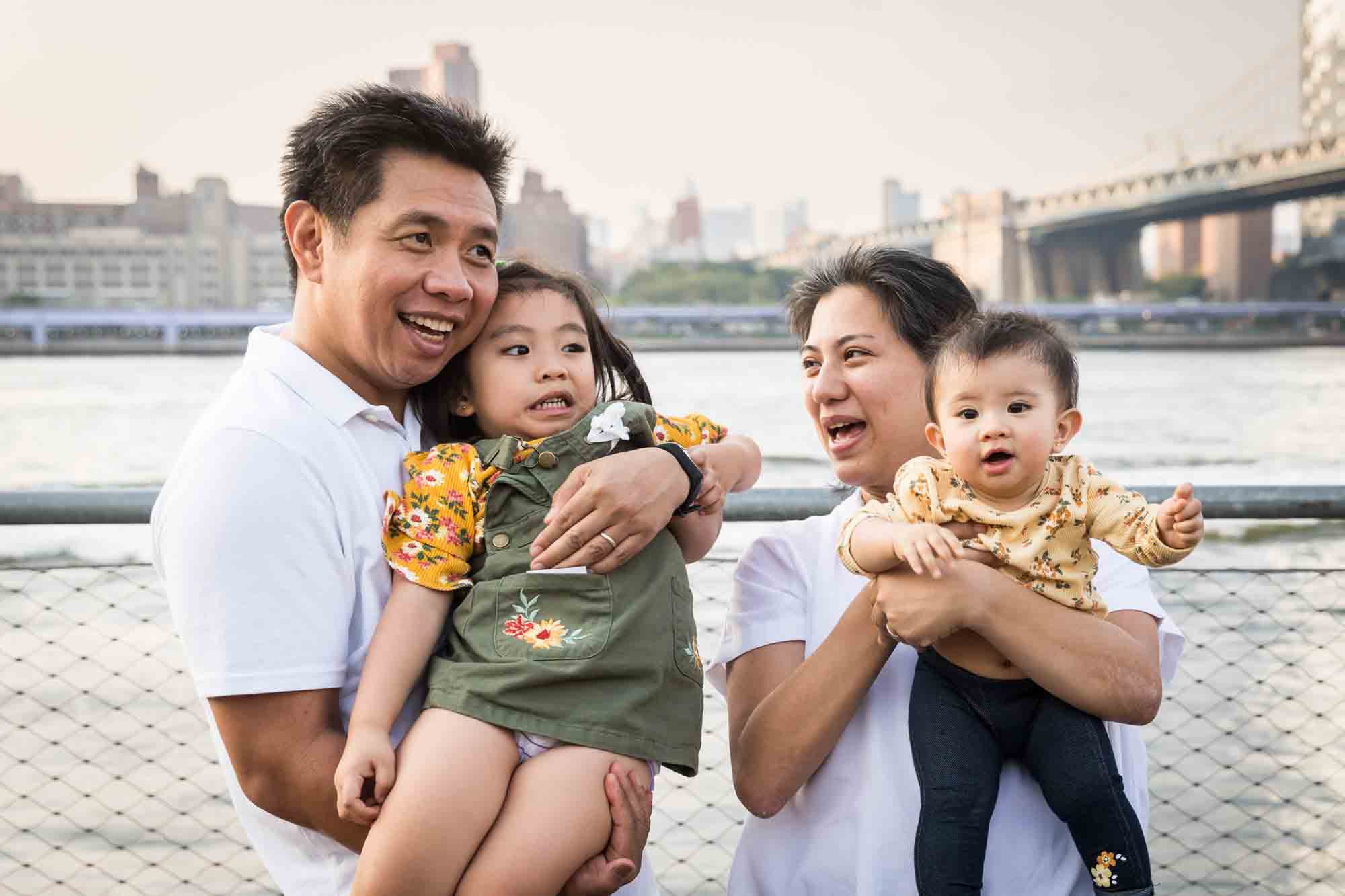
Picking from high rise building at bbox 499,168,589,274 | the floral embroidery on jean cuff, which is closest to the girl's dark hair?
the floral embroidery on jean cuff

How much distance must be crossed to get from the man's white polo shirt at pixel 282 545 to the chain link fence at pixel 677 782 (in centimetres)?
140

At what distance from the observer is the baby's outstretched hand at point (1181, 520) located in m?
1.51

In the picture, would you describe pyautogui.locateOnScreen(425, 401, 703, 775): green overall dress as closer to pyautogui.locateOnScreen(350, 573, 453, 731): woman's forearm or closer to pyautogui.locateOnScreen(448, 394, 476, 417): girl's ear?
pyautogui.locateOnScreen(350, 573, 453, 731): woman's forearm

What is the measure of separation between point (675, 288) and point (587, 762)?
69052 millimetres

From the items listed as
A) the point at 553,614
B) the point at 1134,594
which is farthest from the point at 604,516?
the point at 1134,594

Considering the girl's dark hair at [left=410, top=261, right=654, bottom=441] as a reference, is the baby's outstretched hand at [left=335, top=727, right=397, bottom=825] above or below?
below

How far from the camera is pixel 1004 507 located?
1667mm

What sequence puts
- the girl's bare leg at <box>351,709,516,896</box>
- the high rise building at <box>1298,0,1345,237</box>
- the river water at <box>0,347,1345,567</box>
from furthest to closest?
the high rise building at <box>1298,0,1345,237</box> → the river water at <box>0,347,1345,567</box> → the girl's bare leg at <box>351,709,516,896</box>

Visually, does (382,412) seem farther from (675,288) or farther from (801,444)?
(675,288)

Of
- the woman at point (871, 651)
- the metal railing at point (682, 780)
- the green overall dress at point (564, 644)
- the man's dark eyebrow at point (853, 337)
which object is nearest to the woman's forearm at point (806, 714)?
the woman at point (871, 651)

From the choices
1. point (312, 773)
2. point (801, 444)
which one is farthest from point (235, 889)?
point (801, 444)

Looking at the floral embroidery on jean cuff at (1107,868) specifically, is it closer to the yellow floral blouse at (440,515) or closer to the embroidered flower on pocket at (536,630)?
the embroidered flower on pocket at (536,630)

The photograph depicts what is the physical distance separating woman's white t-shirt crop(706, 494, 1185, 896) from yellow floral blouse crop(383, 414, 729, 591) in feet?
1.45

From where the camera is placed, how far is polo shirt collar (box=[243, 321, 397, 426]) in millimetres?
1643
